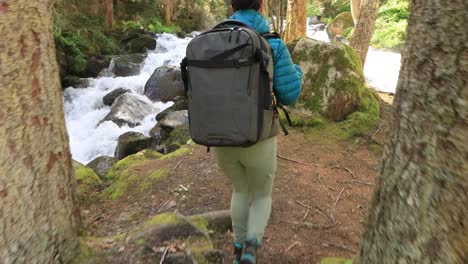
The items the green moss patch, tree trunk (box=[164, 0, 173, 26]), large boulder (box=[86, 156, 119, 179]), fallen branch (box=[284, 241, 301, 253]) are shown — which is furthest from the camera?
tree trunk (box=[164, 0, 173, 26])

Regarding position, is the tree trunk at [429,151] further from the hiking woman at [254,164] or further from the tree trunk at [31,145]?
the tree trunk at [31,145]

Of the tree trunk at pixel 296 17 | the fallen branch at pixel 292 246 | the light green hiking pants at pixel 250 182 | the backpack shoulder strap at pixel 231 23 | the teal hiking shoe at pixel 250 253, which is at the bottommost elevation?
the fallen branch at pixel 292 246

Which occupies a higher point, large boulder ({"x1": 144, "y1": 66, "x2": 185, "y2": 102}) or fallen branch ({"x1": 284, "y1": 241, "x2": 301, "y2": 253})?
fallen branch ({"x1": 284, "y1": 241, "x2": 301, "y2": 253})

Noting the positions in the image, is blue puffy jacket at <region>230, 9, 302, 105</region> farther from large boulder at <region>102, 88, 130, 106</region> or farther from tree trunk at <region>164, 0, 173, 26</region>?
tree trunk at <region>164, 0, 173, 26</region>

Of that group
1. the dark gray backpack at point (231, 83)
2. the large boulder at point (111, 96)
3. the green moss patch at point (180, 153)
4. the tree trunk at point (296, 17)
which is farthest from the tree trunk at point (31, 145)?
the large boulder at point (111, 96)

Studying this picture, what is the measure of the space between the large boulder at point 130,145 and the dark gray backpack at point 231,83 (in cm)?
606

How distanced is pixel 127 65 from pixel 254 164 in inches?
512

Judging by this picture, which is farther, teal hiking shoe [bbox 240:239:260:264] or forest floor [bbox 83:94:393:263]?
forest floor [bbox 83:94:393:263]

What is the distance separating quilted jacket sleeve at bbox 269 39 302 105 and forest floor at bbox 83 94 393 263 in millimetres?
1500

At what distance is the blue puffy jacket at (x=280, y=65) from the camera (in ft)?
7.41

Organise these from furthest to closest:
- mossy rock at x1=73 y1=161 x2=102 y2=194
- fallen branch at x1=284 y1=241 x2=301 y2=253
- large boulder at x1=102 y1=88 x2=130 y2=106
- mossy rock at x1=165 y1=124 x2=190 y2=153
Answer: large boulder at x1=102 y1=88 x2=130 y2=106
mossy rock at x1=165 y1=124 x2=190 y2=153
mossy rock at x1=73 y1=161 x2=102 y2=194
fallen branch at x1=284 y1=241 x2=301 y2=253

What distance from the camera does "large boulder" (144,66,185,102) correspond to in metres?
11.8

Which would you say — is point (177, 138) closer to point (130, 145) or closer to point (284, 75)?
point (130, 145)

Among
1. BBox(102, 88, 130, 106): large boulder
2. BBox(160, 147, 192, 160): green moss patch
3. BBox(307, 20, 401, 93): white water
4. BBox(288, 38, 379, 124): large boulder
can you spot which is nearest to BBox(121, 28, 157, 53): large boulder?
BBox(102, 88, 130, 106): large boulder
